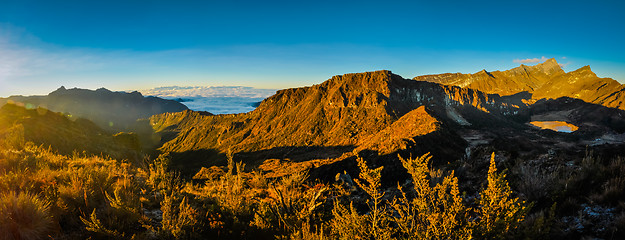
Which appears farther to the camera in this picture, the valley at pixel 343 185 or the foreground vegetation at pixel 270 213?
the valley at pixel 343 185

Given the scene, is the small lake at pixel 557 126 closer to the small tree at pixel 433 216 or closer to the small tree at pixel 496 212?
the small tree at pixel 496 212

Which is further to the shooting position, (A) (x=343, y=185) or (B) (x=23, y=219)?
(A) (x=343, y=185)

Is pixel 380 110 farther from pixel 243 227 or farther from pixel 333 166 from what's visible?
pixel 243 227

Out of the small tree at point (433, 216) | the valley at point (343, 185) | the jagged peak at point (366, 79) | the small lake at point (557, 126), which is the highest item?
the jagged peak at point (366, 79)

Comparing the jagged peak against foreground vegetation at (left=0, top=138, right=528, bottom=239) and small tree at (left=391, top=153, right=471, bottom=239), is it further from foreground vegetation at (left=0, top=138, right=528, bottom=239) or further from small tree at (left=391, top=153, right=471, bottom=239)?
small tree at (left=391, top=153, right=471, bottom=239)

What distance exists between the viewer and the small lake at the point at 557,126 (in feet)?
530

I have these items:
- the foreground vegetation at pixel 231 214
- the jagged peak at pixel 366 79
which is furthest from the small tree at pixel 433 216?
the jagged peak at pixel 366 79

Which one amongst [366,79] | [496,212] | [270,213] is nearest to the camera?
[496,212]

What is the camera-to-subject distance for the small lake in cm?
16155

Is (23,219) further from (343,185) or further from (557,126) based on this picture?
(557,126)

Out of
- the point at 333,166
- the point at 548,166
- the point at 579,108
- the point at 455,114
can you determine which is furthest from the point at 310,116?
the point at 579,108

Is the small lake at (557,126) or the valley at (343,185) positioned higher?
the valley at (343,185)

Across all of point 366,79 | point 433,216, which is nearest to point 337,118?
point 366,79

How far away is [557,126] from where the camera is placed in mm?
171750
